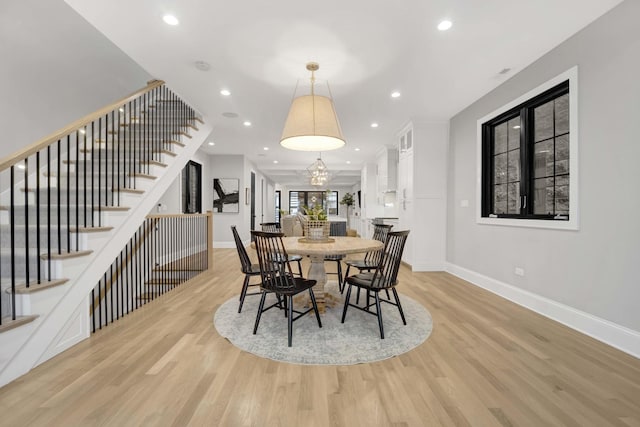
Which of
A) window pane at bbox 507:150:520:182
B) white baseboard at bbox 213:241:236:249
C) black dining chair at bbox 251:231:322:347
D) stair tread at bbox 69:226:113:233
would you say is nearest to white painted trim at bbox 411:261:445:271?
window pane at bbox 507:150:520:182

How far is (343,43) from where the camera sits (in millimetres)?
2719

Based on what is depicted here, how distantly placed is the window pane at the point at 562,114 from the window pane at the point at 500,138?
823 mm

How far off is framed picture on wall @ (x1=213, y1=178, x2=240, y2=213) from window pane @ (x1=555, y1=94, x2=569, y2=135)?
7152mm

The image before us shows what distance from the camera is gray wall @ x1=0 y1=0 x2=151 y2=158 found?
2801mm

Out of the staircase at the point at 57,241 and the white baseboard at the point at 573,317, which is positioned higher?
the staircase at the point at 57,241

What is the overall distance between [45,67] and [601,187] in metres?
5.85

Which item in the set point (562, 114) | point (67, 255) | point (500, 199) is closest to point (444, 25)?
point (562, 114)

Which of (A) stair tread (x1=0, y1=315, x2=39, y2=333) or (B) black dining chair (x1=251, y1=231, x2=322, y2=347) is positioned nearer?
(A) stair tread (x1=0, y1=315, x2=39, y2=333)

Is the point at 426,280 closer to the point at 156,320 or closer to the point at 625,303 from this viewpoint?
the point at 625,303

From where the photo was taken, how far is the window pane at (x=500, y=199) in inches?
148

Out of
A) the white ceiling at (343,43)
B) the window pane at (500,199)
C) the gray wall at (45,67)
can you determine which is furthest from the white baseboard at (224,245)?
the window pane at (500,199)

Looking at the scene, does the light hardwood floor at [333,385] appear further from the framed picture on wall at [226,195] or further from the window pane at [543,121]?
the framed picture on wall at [226,195]

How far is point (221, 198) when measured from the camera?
26.4ft

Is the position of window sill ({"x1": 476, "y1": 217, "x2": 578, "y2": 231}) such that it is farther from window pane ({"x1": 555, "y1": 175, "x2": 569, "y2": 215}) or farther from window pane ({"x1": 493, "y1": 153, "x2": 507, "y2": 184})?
window pane ({"x1": 493, "y1": 153, "x2": 507, "y2": 184})
